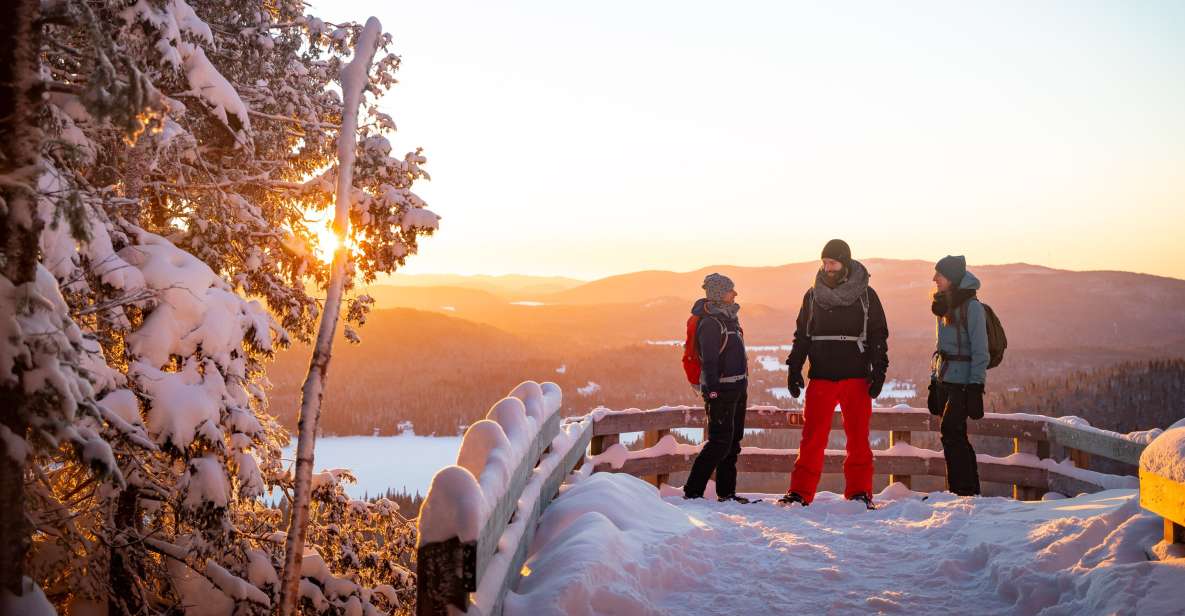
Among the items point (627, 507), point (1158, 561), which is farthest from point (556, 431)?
point (1158, 561)

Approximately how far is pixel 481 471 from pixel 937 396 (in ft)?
17.9

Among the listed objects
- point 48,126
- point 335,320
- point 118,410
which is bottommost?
point 118,410

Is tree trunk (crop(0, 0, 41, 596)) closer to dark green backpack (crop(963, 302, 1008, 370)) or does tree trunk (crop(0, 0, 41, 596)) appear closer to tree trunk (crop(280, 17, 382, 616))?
tree trunk (crop(280, 17, 382, 616))

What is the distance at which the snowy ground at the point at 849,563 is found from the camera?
3656 millimetres

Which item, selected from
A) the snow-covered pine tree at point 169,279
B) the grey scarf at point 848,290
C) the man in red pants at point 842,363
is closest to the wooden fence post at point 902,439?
the man in red pants at point 842,363

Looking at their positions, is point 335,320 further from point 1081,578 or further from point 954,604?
point 1081,578

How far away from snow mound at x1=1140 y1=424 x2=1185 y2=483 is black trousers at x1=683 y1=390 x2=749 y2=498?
3268 millimetres

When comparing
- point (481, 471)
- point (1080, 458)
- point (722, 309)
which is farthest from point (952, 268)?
point (481, 471)

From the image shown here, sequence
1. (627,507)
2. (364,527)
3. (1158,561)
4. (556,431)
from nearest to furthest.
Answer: (1158,561), (627,507), (556,431), (364,527)

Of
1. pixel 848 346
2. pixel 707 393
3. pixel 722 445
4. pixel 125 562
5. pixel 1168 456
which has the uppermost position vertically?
pixel 848 346

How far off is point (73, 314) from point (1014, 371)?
137 ft

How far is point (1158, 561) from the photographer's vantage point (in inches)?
147

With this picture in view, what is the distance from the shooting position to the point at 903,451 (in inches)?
336

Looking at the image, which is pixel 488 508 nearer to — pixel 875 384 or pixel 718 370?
pixel 718 370
